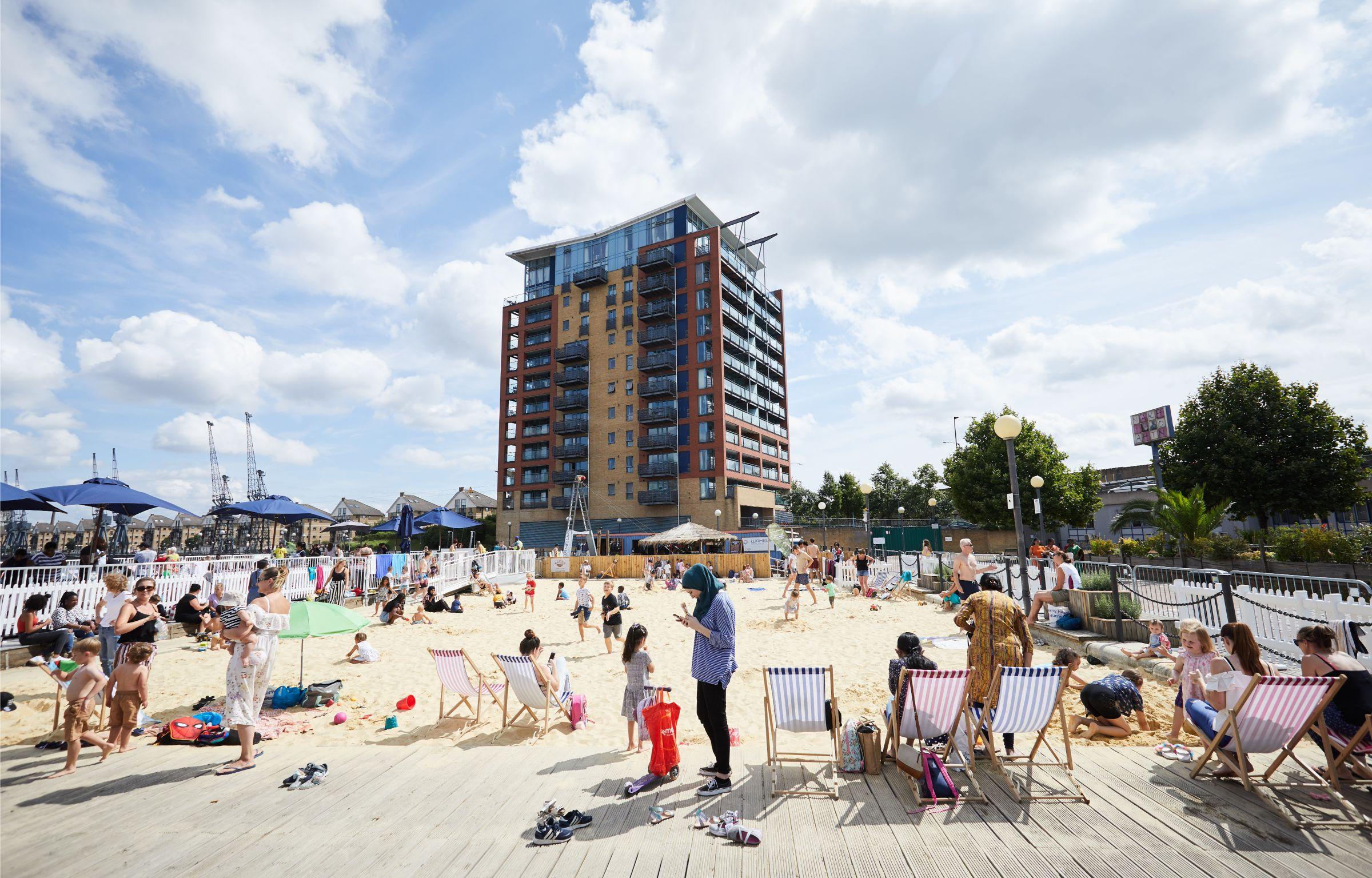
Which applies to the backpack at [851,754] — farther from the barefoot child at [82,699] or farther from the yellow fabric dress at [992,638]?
the barefoot child at [82,699]

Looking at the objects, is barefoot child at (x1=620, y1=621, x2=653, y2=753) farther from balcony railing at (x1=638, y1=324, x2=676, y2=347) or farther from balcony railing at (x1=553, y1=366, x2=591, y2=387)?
balcony railing at (x1=553, y1=366, x2=591, y2=387)

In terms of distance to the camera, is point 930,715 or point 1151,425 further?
point 1151,425

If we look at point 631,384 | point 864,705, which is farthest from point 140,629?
point 631,384

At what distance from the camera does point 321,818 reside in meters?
4.25

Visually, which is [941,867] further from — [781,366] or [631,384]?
[781,366]

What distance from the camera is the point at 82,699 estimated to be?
555 cm

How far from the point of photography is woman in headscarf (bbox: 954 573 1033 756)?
501 centimetres

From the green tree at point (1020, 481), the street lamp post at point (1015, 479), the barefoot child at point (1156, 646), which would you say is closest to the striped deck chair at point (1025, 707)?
the barefoot child at point (1156, 646)

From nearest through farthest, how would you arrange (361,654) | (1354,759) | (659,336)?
(1354,759) → (361,654) → (659,336)

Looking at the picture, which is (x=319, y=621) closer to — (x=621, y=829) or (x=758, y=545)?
(x=621, y=829)

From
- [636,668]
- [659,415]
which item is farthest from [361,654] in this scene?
[659,415]

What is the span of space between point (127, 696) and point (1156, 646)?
13185 mm

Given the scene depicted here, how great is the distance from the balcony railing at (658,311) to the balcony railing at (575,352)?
590 centimetres

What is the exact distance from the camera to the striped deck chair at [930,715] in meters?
4.60
